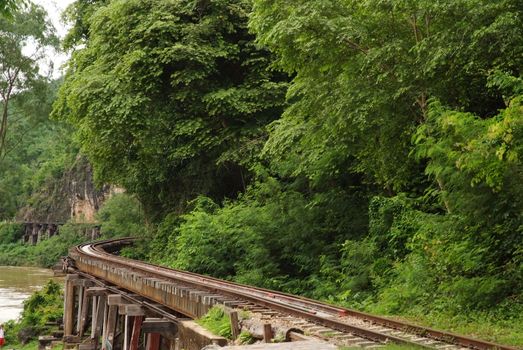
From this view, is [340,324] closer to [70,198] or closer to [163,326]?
[163,326]

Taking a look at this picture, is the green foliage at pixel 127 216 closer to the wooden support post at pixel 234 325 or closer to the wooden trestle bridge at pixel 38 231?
the wooden trestle bridge at pixel 38 231

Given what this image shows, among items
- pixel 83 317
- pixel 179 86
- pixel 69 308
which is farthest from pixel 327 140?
pixel 69 308

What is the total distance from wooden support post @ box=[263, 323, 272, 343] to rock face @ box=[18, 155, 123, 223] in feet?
166

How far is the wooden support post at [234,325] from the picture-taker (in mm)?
7441

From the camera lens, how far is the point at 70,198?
63.3 m

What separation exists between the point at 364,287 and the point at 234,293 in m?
4.01

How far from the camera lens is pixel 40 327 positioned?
21375 millimetres

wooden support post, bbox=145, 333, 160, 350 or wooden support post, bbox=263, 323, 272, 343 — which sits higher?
wooden support post, bbox=263, 323, 272, 343

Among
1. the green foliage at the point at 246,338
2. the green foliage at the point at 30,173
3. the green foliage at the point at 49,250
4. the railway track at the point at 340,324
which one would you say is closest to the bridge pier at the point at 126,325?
the green foliage at the point at 246,338

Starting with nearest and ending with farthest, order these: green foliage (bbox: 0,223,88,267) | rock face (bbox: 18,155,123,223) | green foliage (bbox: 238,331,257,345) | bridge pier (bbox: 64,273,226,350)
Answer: green foliage (bbox: 238,331,257,345) < bridge pier (bbox: 64,273,226,350) < green foliage (bbox: 0,223,88,267) < rock face (bbox: 18,155,123,223)

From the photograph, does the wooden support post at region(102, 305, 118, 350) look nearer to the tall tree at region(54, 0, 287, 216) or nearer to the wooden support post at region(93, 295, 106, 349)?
the wooden support post at region(93, 295, 106, 349)

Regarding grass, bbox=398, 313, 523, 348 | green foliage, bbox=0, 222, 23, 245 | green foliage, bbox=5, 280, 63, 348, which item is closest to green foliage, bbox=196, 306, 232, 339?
grass, bbox=398, 313, 523, 348

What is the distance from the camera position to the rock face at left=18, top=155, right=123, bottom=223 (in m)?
59.9

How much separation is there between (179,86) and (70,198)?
4592 cm
